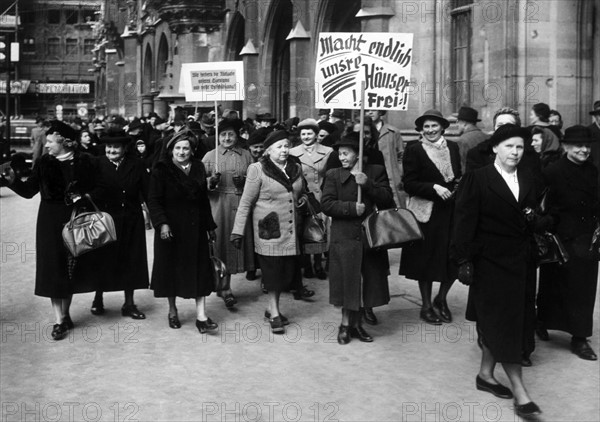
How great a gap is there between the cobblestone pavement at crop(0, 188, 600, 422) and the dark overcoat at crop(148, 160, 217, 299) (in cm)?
43

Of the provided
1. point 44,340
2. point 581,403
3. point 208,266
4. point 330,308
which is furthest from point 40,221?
point 581,403

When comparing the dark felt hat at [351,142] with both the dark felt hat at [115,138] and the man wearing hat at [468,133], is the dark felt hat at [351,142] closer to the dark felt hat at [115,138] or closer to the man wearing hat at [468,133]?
the man wearing hat at [468,133]

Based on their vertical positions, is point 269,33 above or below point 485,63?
above

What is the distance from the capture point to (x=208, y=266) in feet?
26.6

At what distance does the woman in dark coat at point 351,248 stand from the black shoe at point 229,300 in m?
1.79

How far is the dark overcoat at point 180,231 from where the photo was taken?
26.0 ft

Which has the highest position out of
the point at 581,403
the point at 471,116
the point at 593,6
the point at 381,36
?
the point at 593,6

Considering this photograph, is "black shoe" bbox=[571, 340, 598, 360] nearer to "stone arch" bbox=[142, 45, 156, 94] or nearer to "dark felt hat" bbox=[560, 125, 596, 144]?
"dark felt hat" bbox=[560, 125, 596, 144]

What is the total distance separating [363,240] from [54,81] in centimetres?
8408

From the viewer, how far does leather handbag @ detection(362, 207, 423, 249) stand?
24.0ft

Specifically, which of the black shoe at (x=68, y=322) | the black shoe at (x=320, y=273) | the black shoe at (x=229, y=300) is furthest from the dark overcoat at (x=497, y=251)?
the black shoe at (x=320, y=273)

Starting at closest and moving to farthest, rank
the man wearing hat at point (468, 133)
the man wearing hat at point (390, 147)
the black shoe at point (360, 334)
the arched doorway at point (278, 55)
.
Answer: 1. the black shoe at point (360, 334)
2. the man wearing hat at point (468, 133)
3. the man wearing hat at point (390, 147)
4. the arched doorway at point (278, 55)

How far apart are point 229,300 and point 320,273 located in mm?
1905

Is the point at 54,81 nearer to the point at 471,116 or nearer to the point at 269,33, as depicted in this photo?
the point at 269,33
